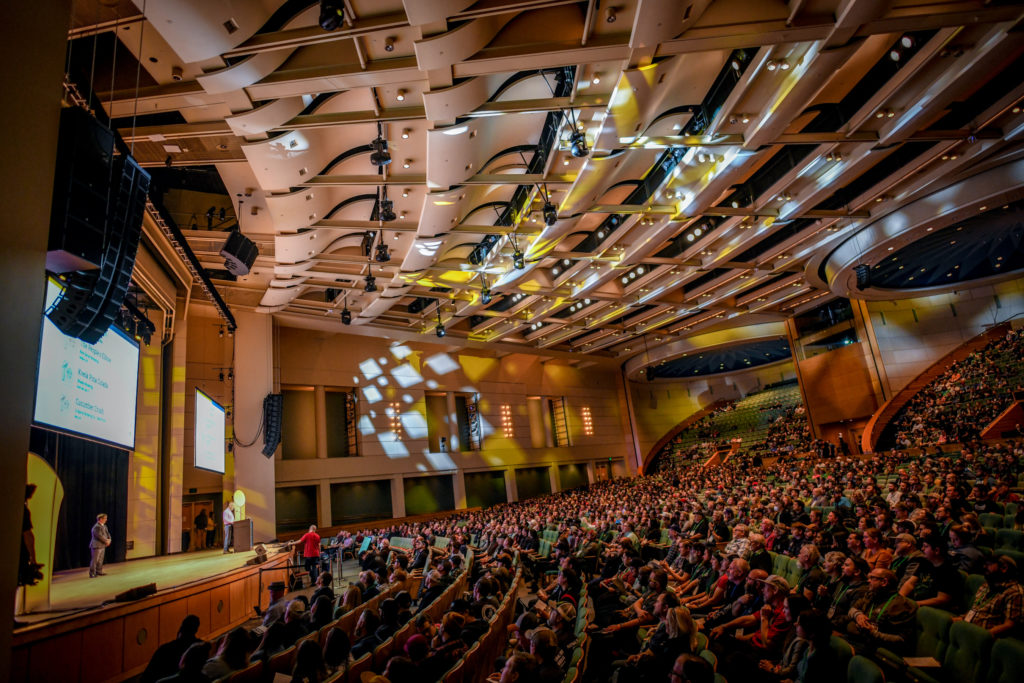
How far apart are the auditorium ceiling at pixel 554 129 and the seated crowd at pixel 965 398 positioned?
4.60m

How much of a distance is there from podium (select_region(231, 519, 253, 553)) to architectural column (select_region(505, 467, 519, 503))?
41.7 ft

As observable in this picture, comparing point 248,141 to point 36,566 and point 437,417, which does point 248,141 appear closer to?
point 36,566

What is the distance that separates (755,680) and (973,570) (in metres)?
2.52

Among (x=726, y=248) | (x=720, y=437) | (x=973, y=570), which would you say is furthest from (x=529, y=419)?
(x=973, y=570)

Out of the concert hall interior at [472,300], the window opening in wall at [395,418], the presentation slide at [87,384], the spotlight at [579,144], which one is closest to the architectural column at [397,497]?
the concert hall interior at [472,300]

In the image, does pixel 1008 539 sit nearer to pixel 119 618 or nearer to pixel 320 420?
pixel 119 618

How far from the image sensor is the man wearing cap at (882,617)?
3382mm

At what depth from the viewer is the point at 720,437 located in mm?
28875

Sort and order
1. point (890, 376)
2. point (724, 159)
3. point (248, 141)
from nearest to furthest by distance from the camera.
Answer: point (248, 141)
point (724, 159)
point (890, 376)

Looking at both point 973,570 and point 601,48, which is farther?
point 601,48

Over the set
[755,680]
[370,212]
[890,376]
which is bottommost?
[755,680]

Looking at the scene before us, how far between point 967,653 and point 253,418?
14.5m

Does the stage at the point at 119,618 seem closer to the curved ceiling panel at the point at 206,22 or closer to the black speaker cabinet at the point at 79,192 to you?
the black speaker cabinet at the point at 79,192

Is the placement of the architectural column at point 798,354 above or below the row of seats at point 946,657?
above
